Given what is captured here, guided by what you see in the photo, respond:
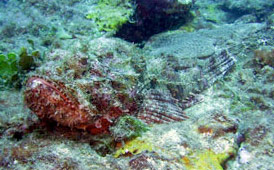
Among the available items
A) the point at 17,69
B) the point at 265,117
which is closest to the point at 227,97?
the point at 265,117

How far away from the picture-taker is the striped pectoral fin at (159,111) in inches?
122

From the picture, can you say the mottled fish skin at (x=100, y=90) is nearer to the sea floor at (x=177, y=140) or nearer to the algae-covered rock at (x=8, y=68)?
the sea floor at (x=177, y=140)

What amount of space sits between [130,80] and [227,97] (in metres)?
2.32

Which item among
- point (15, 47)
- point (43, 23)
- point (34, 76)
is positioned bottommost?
point (15, 47)

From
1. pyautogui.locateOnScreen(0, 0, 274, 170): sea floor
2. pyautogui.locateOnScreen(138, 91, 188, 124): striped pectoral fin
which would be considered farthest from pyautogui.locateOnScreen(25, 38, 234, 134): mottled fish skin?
pyautogui.locateOnScreen(0, 0, 274, 170): sea floor

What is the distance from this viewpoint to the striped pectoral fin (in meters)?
3.10

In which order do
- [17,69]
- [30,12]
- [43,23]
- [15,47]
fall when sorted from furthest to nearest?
[30,12]
[43,23]
[15,47]
[17,69]

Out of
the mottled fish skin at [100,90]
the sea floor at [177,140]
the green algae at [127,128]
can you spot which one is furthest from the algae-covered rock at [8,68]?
the green algae at [127,128]

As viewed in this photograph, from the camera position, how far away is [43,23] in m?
6.43

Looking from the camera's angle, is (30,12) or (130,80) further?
(30,12)

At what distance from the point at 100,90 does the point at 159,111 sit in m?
1.07

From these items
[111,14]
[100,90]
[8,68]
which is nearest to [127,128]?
[100,90]

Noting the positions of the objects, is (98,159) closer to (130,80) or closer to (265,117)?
(130,80)

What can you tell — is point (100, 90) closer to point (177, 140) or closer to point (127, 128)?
point (127, 128)
